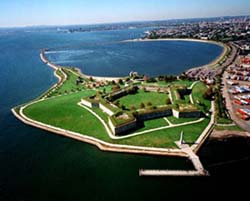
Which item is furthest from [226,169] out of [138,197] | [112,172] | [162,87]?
[162,87]

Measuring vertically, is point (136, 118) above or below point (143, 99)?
above

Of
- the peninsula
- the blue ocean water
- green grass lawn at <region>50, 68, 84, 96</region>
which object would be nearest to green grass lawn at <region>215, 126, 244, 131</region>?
the peninsula

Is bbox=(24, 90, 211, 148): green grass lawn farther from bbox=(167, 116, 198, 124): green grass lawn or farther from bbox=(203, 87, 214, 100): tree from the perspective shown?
bbox=(203, 87, 214, 100): tree

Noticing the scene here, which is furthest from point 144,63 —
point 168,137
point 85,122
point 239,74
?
point 168,137

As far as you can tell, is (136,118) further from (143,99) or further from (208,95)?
(208,95)

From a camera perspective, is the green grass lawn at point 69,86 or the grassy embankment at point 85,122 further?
the green grass lawn at point 69,86

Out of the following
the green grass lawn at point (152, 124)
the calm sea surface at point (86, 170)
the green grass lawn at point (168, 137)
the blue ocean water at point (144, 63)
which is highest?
the green grass lawn at point (152, 124)

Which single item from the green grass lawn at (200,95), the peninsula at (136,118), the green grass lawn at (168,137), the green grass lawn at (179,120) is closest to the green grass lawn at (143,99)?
the peninsula at (136,118)

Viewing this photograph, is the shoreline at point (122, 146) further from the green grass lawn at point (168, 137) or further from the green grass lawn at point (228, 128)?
the green grass lawn at point (228, 128)
